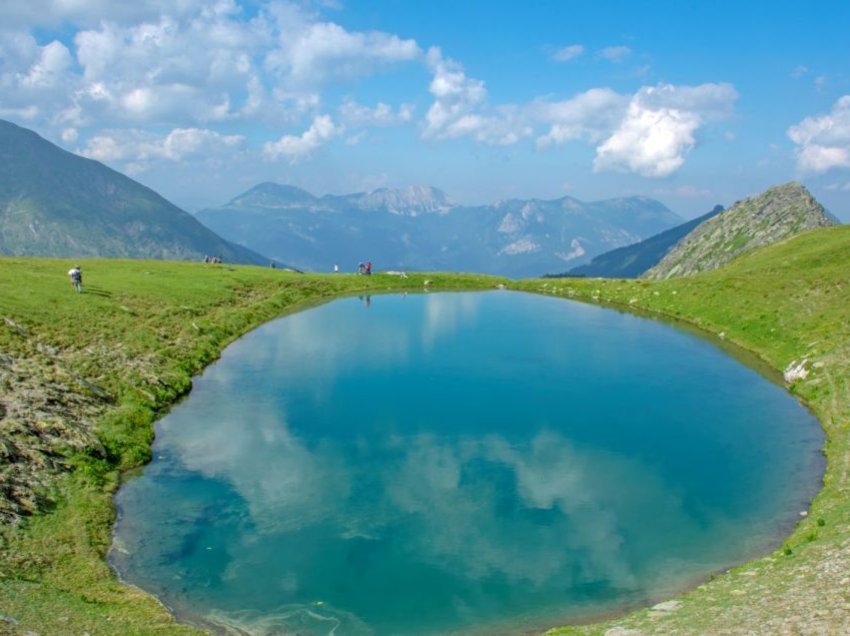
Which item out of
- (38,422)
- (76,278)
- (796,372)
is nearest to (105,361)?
(38,422)

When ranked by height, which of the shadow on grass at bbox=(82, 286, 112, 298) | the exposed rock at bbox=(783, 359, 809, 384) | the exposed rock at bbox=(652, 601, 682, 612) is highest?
the shadow on grass at bbox=(82, 286, 112, 298)

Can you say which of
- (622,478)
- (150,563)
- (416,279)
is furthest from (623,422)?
(416,279)

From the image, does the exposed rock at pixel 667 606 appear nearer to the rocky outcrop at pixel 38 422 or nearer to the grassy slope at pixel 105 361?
the grassy slope at pixel 105 361

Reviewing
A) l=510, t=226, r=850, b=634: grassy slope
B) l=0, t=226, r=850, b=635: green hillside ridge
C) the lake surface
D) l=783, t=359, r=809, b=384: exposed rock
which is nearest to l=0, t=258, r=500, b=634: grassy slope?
l=0, t=226, r=850, b=635: green hillside ridge

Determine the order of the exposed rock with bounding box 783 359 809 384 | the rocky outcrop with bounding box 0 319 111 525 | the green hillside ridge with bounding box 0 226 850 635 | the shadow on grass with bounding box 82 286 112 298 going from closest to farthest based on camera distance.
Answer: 1. the green hillside ridge with bounding box 0 226 850 635
2. the rocky outcrop with bounding box 0 319 111 525
3. the exposed rock with bounding box 783 359 809 384
4. the shadow on grass with bounding box 82 286 112 298

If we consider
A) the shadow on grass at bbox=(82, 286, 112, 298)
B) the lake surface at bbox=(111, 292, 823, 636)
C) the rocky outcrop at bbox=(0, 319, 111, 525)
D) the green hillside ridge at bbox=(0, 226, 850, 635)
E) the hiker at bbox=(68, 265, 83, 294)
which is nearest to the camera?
the green hillside ridge at bbox=(0, 226, 850, 635)

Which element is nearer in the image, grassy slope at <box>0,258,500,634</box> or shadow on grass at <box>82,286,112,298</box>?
grassy slope at <box>0,258,500,634</box>

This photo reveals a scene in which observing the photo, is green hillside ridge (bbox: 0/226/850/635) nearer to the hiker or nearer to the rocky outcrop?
the rocky outcrop
